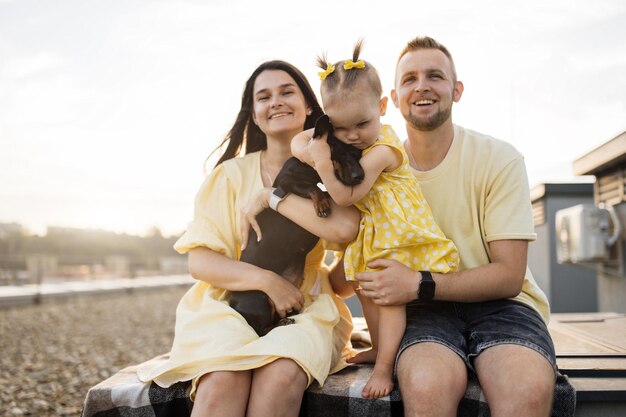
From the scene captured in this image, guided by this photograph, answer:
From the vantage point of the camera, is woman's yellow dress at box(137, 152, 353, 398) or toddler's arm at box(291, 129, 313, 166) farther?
toddler's arm at box(291, 129, 313, 166)

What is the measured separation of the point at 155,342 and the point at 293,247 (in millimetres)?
5580

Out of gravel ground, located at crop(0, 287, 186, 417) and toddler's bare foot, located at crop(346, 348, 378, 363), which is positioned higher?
toddler's bare foot, located at crop(346, 348, 378, 363)

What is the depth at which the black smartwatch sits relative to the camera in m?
2.12

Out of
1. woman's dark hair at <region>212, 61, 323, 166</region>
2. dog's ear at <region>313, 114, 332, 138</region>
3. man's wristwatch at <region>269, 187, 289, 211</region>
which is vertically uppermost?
woman's dark hair at <region>212, 61, 323, 166</region>

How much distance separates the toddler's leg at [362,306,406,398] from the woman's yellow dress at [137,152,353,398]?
20 cm

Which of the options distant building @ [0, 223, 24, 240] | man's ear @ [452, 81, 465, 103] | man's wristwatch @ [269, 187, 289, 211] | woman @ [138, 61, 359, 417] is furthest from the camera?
distant building @ [0, 223, 24, 240]

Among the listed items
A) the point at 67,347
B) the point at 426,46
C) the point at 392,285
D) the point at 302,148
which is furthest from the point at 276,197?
the point at 67,347

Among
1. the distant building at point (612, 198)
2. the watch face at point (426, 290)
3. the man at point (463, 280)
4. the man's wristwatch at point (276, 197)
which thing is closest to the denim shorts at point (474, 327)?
the man at point (463, 280)

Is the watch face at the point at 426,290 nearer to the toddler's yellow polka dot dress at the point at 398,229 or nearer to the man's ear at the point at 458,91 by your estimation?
the toddler's yellow polka dot dress at the point at 398,229

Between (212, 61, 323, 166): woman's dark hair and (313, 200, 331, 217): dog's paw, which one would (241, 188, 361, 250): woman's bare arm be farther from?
(212, 61, 323, 166): woman's dark hair

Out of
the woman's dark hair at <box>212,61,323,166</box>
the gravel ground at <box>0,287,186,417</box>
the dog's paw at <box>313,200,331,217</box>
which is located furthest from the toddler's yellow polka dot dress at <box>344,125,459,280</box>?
the gravel ground at <box>0,287,186,417</box>

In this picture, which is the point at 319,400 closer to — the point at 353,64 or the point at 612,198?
the point at 353,64

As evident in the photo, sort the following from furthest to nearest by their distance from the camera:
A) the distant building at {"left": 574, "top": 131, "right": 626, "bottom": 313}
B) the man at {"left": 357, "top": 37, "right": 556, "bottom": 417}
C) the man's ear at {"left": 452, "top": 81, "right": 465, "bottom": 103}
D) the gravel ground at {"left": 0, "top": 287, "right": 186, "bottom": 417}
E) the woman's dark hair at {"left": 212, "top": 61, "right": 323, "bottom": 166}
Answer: the distant building at {"left": 574, "top": 131, "right": 626, "bottom": 313} → the gravel ground at {"left": 0, "top": 287, "right": 186, "bottom": 417} → the woman's dark hair at {"left": 212, "top": 61, "right": 323, "bottom": 166} → the man's ear at {"left": 452, "top": 81, "right": 465, "bottom": 103} → the man at {"left": 357, "top": 37, "right": 556, "bottom": 417}

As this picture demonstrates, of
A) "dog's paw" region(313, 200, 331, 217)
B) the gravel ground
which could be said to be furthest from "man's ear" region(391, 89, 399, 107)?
the gravel ground
